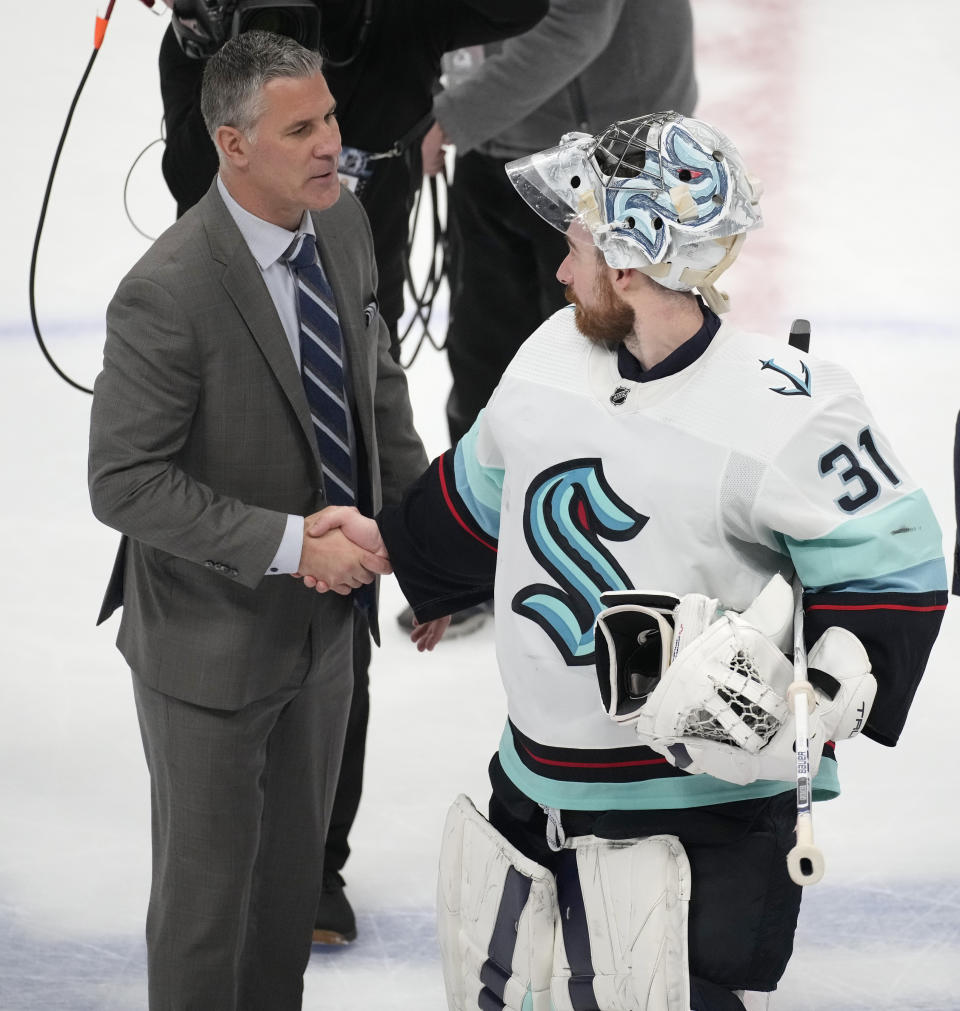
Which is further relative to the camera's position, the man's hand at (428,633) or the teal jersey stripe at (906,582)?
the man's hand at (428,633)

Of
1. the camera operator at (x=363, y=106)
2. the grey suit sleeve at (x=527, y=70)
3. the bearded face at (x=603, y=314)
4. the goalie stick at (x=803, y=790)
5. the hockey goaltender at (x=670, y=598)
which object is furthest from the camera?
the grey suit sleeve at (x=527, y=70)

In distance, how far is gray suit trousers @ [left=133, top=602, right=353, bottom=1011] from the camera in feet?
7.38

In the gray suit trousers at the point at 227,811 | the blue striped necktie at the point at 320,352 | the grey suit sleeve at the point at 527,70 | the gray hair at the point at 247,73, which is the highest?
the grey suit sleeve at the point at 527,70

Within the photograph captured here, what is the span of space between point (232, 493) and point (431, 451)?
2.53 metres

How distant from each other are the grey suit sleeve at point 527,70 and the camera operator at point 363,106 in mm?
496

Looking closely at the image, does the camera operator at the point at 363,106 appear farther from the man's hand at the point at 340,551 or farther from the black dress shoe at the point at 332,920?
the man's hand at the point at 340,551

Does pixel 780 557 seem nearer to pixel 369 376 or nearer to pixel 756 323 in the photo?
pixel 369 376

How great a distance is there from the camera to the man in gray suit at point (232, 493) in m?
2.11

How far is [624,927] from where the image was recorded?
73.1 inches

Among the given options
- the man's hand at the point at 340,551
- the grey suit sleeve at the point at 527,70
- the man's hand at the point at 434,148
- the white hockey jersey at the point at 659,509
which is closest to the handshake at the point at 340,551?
the man's hand at the point at 340,551

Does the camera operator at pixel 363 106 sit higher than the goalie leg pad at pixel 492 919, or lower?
higher

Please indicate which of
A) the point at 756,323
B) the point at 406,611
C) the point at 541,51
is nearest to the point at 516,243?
the point at 541,51

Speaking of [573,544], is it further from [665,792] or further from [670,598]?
[665,792]

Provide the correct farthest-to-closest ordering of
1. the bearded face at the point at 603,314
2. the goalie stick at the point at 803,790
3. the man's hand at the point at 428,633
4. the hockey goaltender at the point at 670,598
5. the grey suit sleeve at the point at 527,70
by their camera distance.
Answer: the grey suit sleeve at the point at 527,70 < the man's hand at the point at 428,633 < the bearded face at the point at 603,314 < the hockey goaltender at the point at 670,598 < the goalie stick at the point at 803,790
